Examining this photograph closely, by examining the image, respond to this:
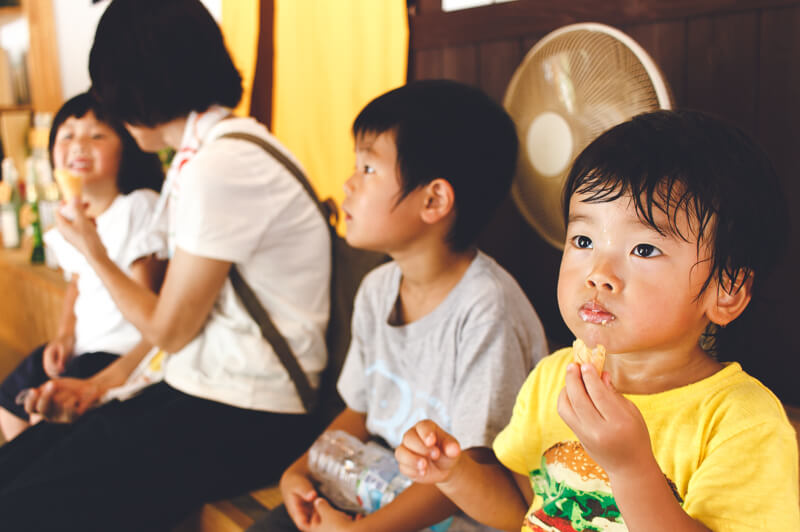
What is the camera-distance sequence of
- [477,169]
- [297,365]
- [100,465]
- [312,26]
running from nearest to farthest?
[477,169]
[100,465]
[297,365]
[312,26]

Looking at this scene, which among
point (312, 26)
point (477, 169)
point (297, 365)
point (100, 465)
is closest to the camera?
point (477, 169)

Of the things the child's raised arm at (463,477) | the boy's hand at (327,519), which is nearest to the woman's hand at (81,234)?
the boy's hand at (327,519)

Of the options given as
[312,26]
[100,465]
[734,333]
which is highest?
[312,26]

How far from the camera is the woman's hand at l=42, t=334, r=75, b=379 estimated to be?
1824 millimetres

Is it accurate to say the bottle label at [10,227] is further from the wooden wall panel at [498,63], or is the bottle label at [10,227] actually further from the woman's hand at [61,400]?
the wooden wall panel at [498,63]

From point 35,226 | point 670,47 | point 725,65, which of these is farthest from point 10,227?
point 725,65

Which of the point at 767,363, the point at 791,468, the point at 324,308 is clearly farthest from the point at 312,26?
the point at 791,468

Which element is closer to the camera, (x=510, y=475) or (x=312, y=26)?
(x=510, y=475)

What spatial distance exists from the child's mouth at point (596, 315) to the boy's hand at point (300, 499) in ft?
2.21

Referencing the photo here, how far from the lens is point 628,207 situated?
0.63 meters

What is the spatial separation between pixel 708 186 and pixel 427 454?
428mm

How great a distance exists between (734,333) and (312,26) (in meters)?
1.90

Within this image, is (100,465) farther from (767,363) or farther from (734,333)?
(767,363)

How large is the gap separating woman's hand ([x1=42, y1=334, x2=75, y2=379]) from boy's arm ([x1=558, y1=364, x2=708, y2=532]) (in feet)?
5.44
